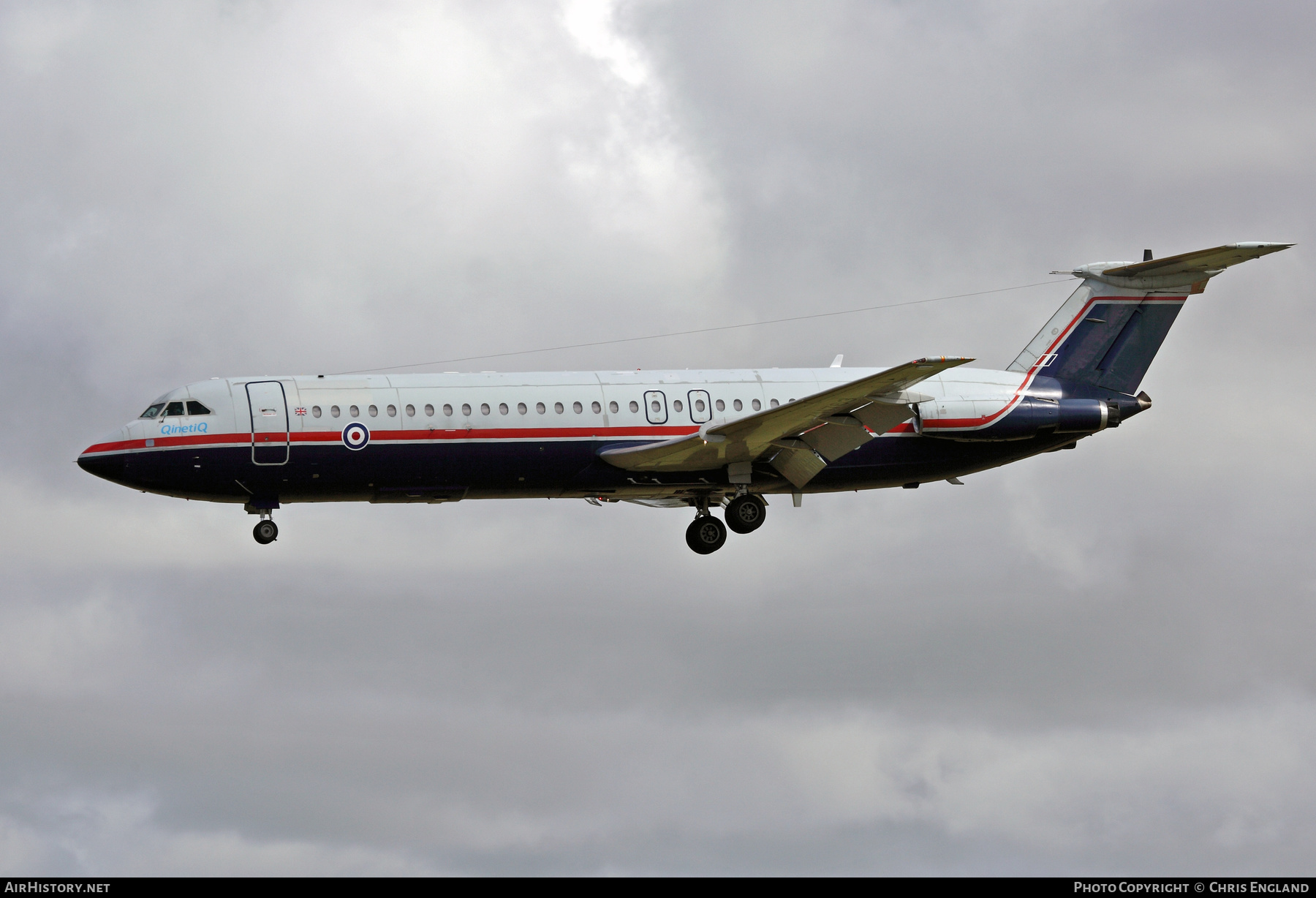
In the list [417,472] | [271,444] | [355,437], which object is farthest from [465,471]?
[271,444]

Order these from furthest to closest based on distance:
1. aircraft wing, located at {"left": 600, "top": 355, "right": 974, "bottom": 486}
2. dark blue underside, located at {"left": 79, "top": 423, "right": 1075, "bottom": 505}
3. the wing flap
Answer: dark blue underside, located at {"left": 79, "top": 423, "right": 1075, "bottom": 505} < aircraft wing, located at {"left": 600, "top": 355, "right": 974, "bottom": 486} < the wing flap

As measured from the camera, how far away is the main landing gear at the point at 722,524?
1984 inches

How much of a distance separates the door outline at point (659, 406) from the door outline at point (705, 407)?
0.74 metres

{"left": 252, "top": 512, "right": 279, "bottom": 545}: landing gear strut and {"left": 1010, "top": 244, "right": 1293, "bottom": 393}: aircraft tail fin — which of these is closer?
{"left": 252, "top": 512, "right": 279, "bottom": 545}: landing gear strut

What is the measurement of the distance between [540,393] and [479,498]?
11.2 ft

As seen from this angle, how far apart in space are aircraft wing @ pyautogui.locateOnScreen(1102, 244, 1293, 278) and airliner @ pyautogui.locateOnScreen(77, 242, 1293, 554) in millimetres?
64

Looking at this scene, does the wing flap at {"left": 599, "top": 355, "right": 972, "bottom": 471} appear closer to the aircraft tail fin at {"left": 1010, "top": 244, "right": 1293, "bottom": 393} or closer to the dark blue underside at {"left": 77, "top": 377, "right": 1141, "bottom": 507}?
the dark blue underside at {"left": 77, "top": 377, "right": 1141, "bottom": 507}

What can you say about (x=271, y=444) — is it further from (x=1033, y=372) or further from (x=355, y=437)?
(x=1033, y=372)

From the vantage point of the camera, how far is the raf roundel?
46.0m

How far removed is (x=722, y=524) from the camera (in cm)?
5200

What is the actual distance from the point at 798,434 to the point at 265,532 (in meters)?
14.6

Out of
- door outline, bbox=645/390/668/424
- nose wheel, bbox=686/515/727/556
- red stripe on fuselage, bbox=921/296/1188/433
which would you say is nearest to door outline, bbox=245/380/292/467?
door outline, bbox=645/390/668/424
